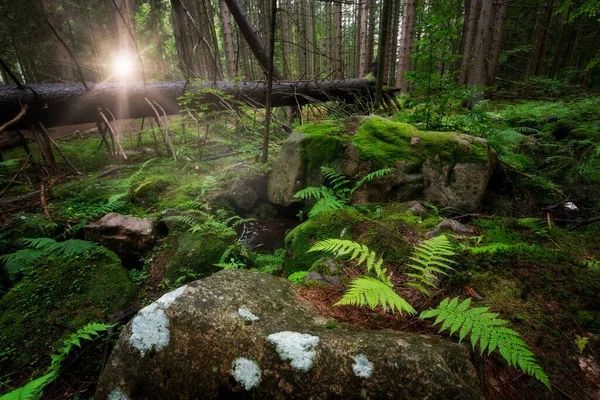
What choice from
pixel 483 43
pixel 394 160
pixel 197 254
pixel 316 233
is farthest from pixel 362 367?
pixel 483 43

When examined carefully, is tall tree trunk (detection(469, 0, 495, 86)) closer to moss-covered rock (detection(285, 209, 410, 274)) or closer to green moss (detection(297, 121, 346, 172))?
green moss (detection(297, 121, 346, 172))

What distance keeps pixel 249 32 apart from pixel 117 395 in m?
8.40

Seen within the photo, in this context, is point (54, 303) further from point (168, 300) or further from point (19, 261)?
point (168, 300)

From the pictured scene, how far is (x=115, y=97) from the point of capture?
5.99 meters

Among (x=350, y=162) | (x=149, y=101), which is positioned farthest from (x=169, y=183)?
(x=350, y=162)

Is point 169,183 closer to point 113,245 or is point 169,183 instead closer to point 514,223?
point 113,245

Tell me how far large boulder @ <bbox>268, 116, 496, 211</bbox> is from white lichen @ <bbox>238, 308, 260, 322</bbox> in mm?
3093

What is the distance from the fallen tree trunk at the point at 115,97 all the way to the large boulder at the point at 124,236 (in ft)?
10.6

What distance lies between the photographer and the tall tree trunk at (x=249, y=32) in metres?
6.91

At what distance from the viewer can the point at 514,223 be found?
2.77m

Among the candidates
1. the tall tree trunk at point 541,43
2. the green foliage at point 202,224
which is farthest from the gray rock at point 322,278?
the tall tree trunk at point 541,43

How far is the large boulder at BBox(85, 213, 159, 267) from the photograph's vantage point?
364cm

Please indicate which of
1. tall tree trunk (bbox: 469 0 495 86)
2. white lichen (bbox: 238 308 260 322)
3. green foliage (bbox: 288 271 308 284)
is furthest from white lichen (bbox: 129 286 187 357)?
tall tree trunk (bbox: 469 0 495 86)

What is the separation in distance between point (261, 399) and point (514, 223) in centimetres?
300
